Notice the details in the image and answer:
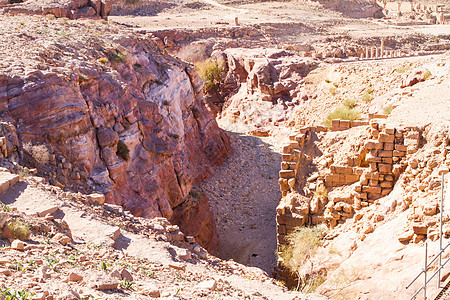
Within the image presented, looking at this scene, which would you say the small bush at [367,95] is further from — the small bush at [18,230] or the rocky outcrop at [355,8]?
the rocky outcrop at [355,8]

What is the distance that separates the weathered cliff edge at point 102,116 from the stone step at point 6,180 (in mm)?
1530

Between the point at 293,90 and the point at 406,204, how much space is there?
20.3m

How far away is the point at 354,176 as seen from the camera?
12.1m

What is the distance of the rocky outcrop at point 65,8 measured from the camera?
3153cm

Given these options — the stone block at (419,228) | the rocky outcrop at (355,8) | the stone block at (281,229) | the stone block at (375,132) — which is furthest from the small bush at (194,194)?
the rocky outcrop at (355,8)

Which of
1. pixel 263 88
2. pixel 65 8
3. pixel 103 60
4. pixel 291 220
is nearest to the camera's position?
pixel 291 220

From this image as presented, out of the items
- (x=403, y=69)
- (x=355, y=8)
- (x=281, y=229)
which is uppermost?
(x=355, y=8)

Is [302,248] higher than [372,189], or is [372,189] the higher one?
[372,189]

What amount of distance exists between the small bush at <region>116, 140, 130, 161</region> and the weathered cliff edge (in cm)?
4

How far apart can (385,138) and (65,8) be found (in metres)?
26.8

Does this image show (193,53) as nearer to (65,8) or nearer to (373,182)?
(65,8)

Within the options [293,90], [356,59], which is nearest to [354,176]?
[293,90]

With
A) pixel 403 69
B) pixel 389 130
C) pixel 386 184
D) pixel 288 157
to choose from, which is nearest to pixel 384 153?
pixel 389 130

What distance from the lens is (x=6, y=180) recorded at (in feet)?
29.2
